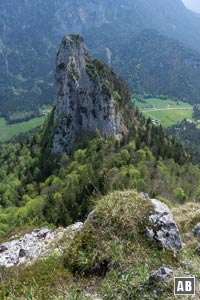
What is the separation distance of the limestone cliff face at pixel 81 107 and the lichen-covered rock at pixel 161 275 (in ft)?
321

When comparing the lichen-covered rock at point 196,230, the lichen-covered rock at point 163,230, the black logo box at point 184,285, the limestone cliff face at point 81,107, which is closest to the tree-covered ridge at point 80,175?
the limestone cliff face at point 81,107

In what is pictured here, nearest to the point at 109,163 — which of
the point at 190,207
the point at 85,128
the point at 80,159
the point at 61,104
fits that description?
the point at 80,159

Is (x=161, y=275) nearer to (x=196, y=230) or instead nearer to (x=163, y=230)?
(x=163, y=230)

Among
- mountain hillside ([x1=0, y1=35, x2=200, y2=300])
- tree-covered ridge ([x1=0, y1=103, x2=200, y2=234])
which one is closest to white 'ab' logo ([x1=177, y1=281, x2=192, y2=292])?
mountain hillside ([x1=0, y1=35, x2=200, y2=300])

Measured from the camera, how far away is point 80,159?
101 meters

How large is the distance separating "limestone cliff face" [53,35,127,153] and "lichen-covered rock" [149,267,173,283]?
3852 inches

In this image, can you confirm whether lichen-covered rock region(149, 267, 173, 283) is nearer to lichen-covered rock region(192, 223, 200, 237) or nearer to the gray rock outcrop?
lichen-covered rock region(192, 223, 200, 237)

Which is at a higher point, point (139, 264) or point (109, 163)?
point (139, 264)

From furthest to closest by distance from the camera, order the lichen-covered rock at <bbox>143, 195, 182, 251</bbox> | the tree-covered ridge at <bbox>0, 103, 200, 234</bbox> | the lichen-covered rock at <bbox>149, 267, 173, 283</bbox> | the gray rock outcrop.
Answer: the tree-covered ridge at <bbox>0, 103, 200, 234</bbox> < the gray rock outcrop < the lichen-covered rock at <bbox>143, 195, 182, 251</bbox> < the lichen-covered rock at <bbox>149, 267, 173, 283</bbox>

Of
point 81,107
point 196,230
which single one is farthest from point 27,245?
point 81,107

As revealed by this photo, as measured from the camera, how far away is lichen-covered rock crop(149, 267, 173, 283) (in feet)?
45.8

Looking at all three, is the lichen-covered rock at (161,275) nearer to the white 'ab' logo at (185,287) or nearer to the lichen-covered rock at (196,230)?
the white 'ab' logo at (185,287)

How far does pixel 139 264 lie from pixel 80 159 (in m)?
85.4

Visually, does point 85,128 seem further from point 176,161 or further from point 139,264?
point 139,264
